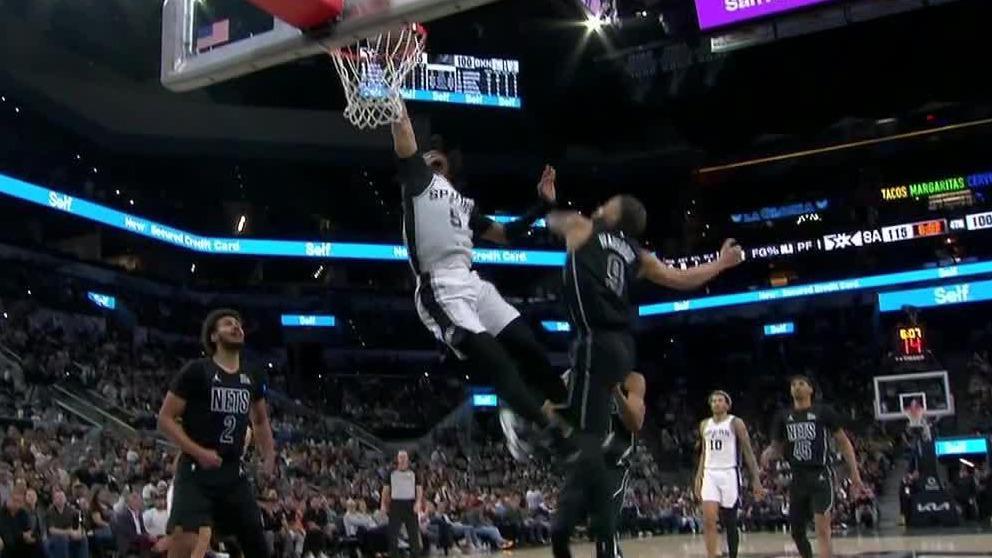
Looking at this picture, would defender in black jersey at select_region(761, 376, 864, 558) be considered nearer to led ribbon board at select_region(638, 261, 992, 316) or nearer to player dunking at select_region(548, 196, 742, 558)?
player dunking at select_region(548, 196, 742, 558)

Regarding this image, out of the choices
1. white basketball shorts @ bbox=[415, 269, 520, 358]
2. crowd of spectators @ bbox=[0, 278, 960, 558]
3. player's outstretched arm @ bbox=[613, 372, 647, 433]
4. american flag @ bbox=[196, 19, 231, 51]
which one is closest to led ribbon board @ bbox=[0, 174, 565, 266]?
crowd of spectators @ bbox=[0, 278, 960, 558]

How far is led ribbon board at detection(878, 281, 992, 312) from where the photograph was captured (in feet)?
109

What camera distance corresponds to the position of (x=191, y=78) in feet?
26.7

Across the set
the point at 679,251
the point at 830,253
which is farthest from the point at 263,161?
the point at 830,253

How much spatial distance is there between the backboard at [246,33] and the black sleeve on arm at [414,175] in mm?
1622

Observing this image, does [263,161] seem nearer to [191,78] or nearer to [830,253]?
[830,253]

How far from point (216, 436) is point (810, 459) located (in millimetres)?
5973

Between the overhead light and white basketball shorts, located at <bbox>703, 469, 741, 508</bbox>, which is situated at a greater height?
the overhead light

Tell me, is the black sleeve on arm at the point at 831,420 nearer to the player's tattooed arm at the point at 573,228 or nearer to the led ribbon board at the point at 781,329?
the player's tattooed arm at the point at 573,228

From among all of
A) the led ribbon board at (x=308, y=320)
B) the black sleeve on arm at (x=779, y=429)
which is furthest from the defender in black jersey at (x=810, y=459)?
the led ribbon board at (x=308, y=320)

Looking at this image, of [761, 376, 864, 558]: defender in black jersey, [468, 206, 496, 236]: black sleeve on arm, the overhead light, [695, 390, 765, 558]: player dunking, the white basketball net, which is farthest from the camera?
the overhead light

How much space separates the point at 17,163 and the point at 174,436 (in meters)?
23.5

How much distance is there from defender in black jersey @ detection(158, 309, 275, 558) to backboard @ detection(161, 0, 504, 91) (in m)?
2.23
